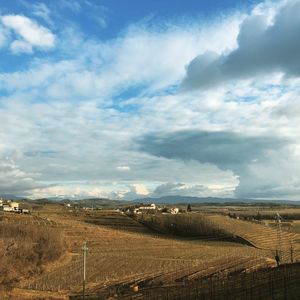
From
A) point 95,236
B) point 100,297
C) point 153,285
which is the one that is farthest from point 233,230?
point 100,297

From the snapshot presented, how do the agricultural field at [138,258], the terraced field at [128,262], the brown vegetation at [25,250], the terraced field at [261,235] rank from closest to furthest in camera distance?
the agricultural field at [138,258] → the terraced field at [128,262] → the brown vegetation at [25,250] → the terraced field at [261,235]

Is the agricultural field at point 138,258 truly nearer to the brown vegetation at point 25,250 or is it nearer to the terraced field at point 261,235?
the terraced field at point 261,235

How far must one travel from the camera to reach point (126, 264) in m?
85.5

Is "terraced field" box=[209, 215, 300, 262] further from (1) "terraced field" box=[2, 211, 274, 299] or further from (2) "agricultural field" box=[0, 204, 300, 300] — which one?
(1) "terraced field" box=[2, 211, 274, 299]

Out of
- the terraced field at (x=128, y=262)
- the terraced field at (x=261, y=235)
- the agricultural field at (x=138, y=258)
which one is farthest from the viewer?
the terraced field at (x=261, y=235)

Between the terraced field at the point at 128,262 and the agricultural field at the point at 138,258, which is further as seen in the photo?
the terraced field at the point at 128,262

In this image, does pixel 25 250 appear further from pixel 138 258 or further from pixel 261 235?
pixel 261 235

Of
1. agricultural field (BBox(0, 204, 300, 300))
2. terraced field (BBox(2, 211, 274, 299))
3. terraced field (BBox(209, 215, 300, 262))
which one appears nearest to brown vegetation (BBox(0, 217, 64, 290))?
agricultural field (BBox(0, 204, 300, 300))

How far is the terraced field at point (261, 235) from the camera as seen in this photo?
123562mm

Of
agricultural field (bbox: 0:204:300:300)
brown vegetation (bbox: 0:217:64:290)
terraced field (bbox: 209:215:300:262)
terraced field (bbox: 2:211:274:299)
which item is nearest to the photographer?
agricultural field (bbox: 0:204:300:300)

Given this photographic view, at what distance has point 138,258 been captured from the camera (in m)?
93.3

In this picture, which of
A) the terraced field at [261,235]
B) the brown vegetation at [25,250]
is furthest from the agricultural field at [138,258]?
the brown vegetation at [25,250]

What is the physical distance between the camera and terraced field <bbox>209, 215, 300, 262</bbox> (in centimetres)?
12356

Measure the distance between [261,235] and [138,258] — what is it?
5478 cm
